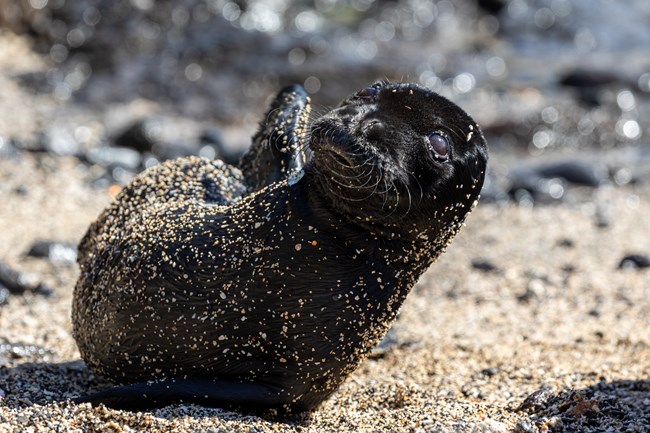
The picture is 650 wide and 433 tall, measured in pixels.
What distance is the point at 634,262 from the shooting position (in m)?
9.28

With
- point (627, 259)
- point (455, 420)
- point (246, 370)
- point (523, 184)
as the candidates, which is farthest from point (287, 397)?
point (523, 184)

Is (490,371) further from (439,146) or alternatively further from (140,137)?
(140,137)

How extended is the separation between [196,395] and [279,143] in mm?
1712

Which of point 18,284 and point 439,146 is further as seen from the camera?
point 18,284

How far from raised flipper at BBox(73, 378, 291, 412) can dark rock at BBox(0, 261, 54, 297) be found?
2.72 m

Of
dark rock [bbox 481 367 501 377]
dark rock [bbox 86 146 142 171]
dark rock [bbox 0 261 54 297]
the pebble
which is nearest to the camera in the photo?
dark rock [bbox 481 367 501 377]

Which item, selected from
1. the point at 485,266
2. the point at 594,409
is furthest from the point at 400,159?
→ the point at 485,266

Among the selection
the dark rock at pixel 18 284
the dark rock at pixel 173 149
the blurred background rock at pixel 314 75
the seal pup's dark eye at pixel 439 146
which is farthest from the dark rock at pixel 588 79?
the seal pup's dark eye at pixel 439 146

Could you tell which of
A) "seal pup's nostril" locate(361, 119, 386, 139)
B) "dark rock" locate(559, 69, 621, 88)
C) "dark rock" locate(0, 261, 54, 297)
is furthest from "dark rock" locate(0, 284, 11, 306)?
"dark rock" locate(559, 69, 621, 88)

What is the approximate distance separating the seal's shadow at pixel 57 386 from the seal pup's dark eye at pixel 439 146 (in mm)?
1497

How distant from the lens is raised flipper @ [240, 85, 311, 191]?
579 centimetres

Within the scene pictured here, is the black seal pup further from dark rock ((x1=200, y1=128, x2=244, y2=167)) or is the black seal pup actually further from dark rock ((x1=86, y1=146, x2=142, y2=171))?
dark rock ((x1=200, y1=128, x2=244, y2=167))

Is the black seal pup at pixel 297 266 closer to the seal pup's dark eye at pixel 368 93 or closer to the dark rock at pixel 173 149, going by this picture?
the seal pup's dark eye at pixel 368 93

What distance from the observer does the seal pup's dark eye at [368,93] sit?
461 cm
